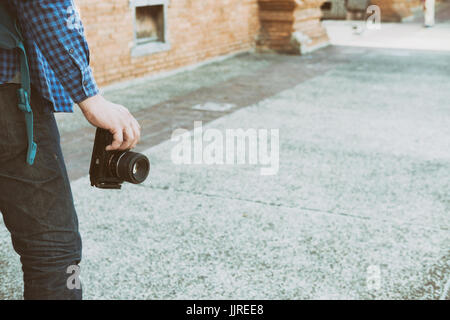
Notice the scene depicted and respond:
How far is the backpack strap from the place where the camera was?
6.01 feet

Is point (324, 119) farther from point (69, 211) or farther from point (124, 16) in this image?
point (69, 211)

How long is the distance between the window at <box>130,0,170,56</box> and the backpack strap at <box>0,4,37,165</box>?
737 centimetres

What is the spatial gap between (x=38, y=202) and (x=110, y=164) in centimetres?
24

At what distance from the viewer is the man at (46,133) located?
182 cm

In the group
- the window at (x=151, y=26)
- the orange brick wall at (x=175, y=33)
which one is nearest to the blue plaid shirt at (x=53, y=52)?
the orange brick wall at (x=175, y=33)

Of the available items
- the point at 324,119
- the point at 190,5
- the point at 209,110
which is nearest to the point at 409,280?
the point at 324,119

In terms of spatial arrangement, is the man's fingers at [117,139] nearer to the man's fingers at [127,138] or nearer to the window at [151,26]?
the man's fingers at [127,138]

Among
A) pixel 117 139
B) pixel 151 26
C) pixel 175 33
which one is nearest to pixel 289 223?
pixel 117 139

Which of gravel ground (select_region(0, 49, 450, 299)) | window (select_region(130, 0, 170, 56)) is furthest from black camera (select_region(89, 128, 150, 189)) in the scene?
window (select_region(130, 0, 170, 56))

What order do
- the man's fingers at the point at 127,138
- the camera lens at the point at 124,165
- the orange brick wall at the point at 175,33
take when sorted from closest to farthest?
the man's fingers at the point at 127,138, the camera lens at the point at 124,165, the orange brick wall at the point at 175,33

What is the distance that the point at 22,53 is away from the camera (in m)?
1.87

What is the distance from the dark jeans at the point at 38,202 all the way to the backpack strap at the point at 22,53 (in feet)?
0.06

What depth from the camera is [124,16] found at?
28.7ft
